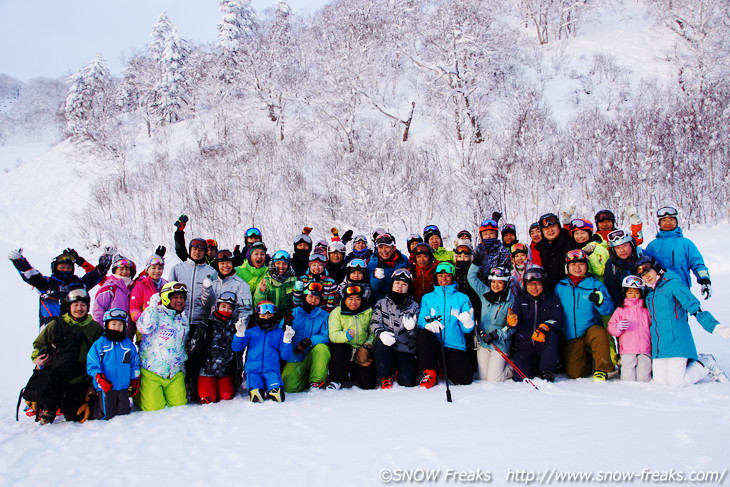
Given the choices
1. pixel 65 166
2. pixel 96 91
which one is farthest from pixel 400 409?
pixel 96 91

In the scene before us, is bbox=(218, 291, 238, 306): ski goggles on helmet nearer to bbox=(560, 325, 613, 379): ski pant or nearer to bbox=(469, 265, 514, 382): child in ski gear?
bbox=(469, 265, 514, 382): child in ski gear

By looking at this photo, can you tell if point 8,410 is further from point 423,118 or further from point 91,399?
point 423,118

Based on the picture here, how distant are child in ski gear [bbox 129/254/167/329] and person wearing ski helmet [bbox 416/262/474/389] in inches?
128

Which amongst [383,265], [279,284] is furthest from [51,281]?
[383,265]

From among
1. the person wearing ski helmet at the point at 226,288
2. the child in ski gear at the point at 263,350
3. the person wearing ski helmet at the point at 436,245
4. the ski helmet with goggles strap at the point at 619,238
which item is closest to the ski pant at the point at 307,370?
the child in ski gear at the point at 263,350

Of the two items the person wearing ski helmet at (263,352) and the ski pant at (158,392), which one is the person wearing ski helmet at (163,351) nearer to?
the ski pant at (158,392)

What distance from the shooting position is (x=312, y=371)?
214 inches

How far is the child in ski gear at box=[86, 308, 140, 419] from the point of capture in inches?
172

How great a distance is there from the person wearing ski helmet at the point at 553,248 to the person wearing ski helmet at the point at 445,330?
118 centimetres

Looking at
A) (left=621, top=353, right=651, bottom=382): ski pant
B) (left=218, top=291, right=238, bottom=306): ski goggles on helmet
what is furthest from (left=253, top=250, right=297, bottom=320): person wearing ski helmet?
(left=621, top=353, right=651, bottom=382): ski pant

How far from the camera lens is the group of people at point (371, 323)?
4516 millimetres

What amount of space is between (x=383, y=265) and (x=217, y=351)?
2435mm

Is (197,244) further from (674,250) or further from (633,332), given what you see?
(674,250)

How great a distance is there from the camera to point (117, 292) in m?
5.41
